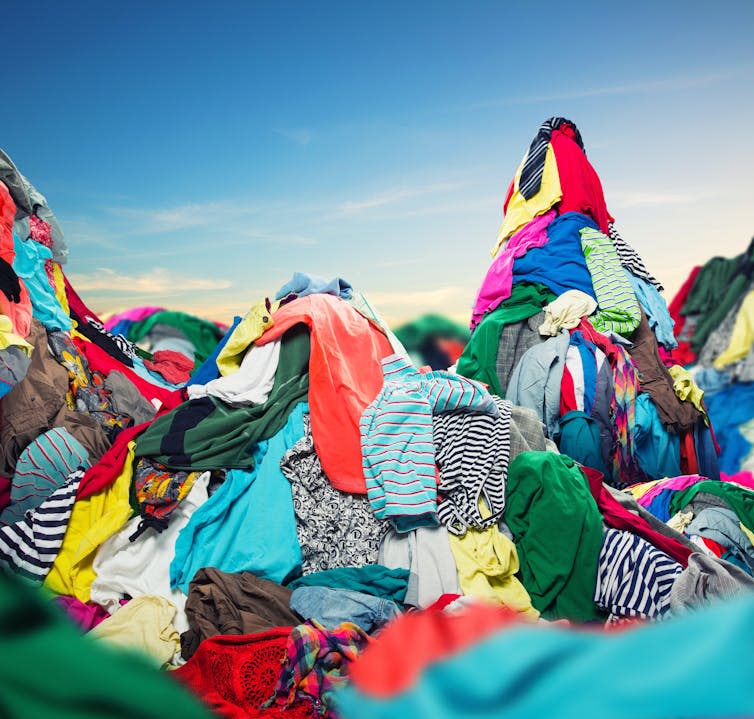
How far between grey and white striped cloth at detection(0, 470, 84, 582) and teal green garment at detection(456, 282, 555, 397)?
5.43 ft

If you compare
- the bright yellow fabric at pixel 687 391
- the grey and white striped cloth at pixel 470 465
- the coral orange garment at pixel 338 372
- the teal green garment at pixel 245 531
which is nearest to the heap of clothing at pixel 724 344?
the bright yellow fabric at pixel 687 391

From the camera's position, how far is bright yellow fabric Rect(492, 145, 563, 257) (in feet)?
10.4

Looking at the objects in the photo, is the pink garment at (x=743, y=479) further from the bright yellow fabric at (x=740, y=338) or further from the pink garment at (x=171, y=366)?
the pink garment at (x=171, y=366)

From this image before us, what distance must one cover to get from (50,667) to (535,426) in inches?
71.6

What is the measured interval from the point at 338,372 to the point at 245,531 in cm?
55

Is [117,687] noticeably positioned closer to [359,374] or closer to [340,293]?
[359,374]

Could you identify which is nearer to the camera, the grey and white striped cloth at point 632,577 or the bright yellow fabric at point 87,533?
the grey and white striped cloth at point 632,577

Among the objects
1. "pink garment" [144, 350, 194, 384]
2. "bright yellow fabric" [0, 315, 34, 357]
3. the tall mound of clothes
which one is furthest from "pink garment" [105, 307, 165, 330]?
"bright yellow fabric" [0, 315, 34, 357]

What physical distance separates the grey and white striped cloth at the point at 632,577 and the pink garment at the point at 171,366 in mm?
2279

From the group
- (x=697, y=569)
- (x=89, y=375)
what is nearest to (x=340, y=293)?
(x=89, y=375)

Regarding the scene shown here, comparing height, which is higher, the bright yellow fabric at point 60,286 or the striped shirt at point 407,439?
the bright yellow fabric at point 60,286

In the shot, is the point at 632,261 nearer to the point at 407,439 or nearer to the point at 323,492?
the point at 407,439

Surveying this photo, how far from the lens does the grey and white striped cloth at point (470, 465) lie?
1.83 metres

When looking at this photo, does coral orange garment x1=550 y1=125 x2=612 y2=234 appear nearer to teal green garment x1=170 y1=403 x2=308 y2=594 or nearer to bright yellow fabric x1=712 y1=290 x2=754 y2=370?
bright yellow fabric x1=712 y1=290 x2=754 y2=370
